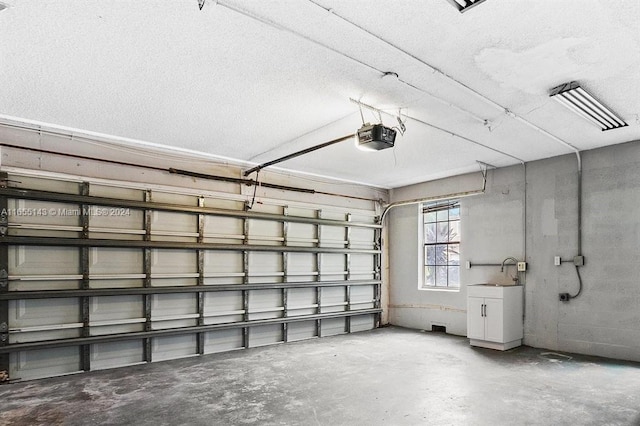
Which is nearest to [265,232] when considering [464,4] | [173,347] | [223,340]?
[223,340]

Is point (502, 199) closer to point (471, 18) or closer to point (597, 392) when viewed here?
point (597, 392)

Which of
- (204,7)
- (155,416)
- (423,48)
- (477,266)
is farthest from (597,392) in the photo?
(204,7)

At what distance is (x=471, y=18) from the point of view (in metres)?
2.51

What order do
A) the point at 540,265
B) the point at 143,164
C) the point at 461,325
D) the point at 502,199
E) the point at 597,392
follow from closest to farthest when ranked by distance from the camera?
the point at 597,392 < the point at 143,164 < the point at 540,265 < the point at 502,199 < the point at 461,325

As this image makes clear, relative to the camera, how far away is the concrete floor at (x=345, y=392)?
3391mm

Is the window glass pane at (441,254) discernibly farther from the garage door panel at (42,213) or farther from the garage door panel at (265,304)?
the garage door panel at (42,213)

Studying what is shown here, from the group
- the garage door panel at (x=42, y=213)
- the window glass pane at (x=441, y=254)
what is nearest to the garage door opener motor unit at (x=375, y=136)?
the garage door panel at (x=42, y=213)

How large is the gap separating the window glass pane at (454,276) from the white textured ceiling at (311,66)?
307 cm

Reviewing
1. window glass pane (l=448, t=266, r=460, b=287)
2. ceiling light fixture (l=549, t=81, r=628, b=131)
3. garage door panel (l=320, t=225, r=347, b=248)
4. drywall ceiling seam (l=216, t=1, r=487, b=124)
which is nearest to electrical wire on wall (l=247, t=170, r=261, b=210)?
garage door panel (l=320, t=225, r=347, b=248)

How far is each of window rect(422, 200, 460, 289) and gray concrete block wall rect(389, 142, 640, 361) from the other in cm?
31

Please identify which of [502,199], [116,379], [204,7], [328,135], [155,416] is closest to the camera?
[204,7]

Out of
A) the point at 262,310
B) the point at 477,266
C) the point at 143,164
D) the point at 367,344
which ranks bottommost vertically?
the point at 367,344

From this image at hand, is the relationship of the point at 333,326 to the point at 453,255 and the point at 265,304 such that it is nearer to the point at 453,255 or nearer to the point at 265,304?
the point at 265,304

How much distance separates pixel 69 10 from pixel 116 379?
3974 millimetres
